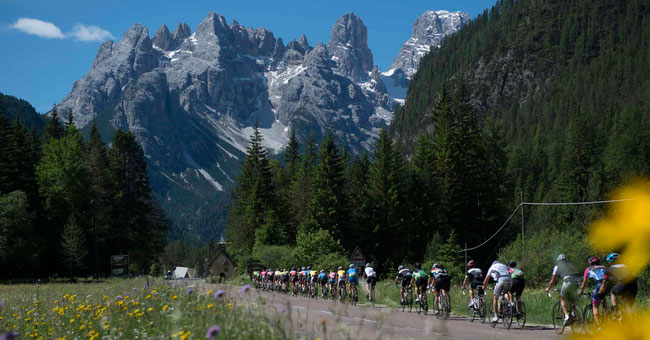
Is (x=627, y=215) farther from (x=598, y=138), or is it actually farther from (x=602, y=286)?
(x=598, y=138)

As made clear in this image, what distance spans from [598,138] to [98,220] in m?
74.0

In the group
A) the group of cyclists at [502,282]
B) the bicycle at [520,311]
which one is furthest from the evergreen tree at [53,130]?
the bicycle at [520,311]

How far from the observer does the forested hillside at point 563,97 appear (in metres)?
72.6

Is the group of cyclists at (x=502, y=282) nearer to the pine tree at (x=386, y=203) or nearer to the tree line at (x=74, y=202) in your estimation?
the pine tree at (x=386, y=203)

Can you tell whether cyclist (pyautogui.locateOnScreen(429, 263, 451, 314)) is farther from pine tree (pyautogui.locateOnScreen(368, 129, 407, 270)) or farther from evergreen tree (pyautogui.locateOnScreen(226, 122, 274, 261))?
evergreen tree (pyautogui.locateOnScreen(226, 122, 274, 261))

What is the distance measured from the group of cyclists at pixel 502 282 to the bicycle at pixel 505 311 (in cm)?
5

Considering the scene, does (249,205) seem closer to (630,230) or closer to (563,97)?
(630,230)

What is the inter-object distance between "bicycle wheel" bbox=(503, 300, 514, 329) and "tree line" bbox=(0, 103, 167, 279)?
45260 mm

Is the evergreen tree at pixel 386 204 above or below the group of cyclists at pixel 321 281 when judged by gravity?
above

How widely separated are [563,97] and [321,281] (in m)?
137

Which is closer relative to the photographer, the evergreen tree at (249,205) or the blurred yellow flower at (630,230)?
the blurred yellow flower at (630,230)

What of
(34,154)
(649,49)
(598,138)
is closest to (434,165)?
(598,138)

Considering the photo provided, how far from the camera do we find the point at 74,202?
197 feet

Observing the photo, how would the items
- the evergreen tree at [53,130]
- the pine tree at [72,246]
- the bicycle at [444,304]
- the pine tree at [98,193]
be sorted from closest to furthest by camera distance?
the bicycle at [444,304], the pine tree at [72,246], the pine tree at [98,193], the evergreen tree at [53,130]
